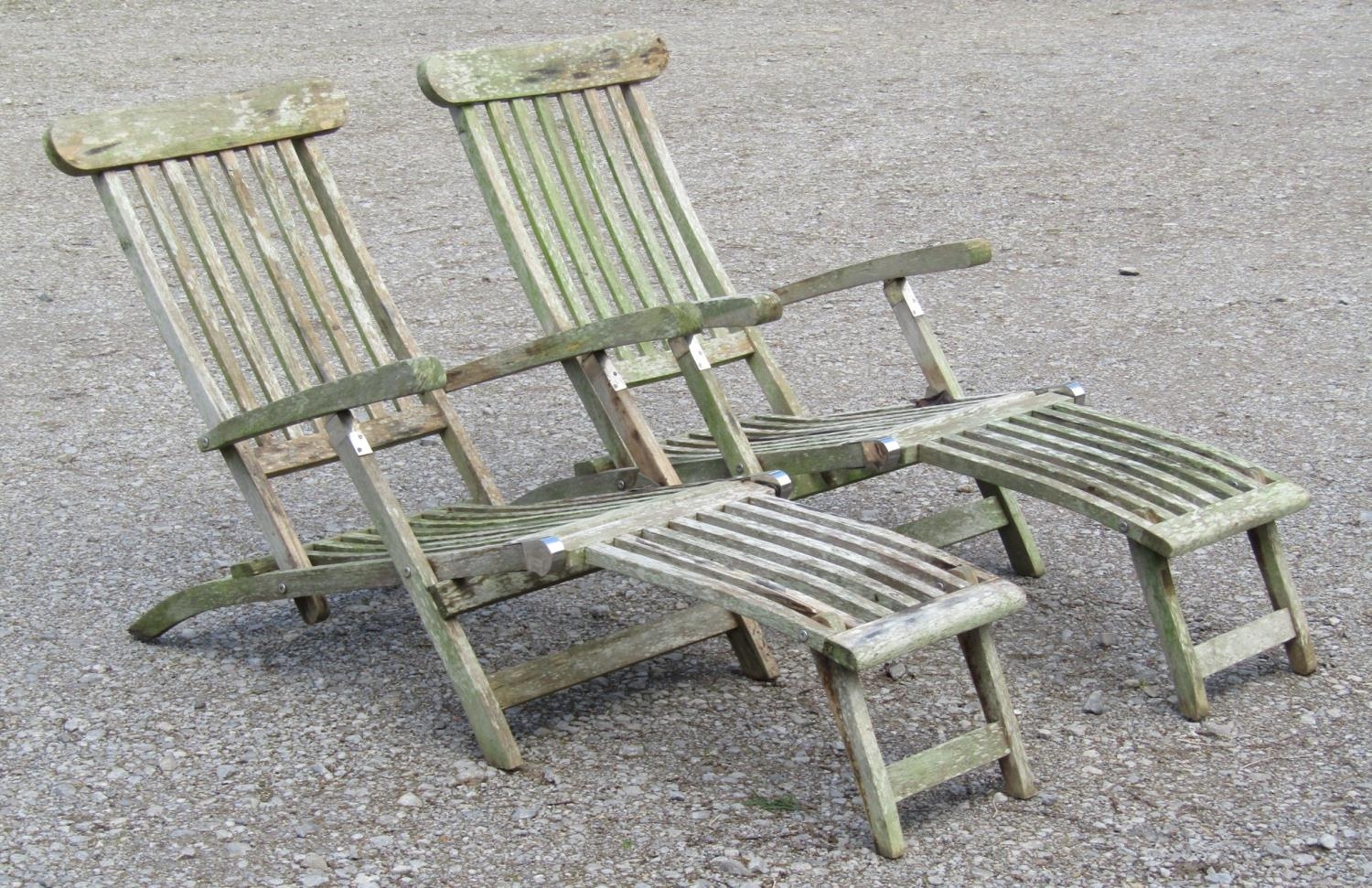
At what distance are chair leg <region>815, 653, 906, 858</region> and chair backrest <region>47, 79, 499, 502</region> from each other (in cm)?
131

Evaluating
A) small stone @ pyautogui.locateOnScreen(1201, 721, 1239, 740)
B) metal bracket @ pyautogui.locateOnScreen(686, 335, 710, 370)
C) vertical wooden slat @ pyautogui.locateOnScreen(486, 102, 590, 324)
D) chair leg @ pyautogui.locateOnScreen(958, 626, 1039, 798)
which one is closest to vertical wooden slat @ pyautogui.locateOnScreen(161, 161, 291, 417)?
vertical wooden slat @ pyautogui.locateOnScreen(486, 102, 590, 324)

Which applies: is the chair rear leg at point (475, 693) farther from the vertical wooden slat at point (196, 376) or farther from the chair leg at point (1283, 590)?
the chair leg at point (1283, 590)

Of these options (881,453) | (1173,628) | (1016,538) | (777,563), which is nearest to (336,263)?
(881,453)

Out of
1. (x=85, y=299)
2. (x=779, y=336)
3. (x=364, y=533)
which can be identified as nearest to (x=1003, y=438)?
(x=364, y=533)

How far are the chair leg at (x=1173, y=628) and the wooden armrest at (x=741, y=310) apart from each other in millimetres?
807

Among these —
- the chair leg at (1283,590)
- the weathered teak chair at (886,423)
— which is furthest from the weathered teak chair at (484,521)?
the chair leg at (1283,590)

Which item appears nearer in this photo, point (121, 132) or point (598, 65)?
point (121, 132)

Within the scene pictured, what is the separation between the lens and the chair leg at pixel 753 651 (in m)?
3.44

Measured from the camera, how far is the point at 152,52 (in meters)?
9.32

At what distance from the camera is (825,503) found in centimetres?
446

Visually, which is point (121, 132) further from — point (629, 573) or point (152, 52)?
point (152, 52)

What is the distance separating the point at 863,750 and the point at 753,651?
756mm

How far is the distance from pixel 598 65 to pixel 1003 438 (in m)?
1.51

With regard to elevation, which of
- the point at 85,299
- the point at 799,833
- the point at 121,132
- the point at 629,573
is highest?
the point at 121,132
